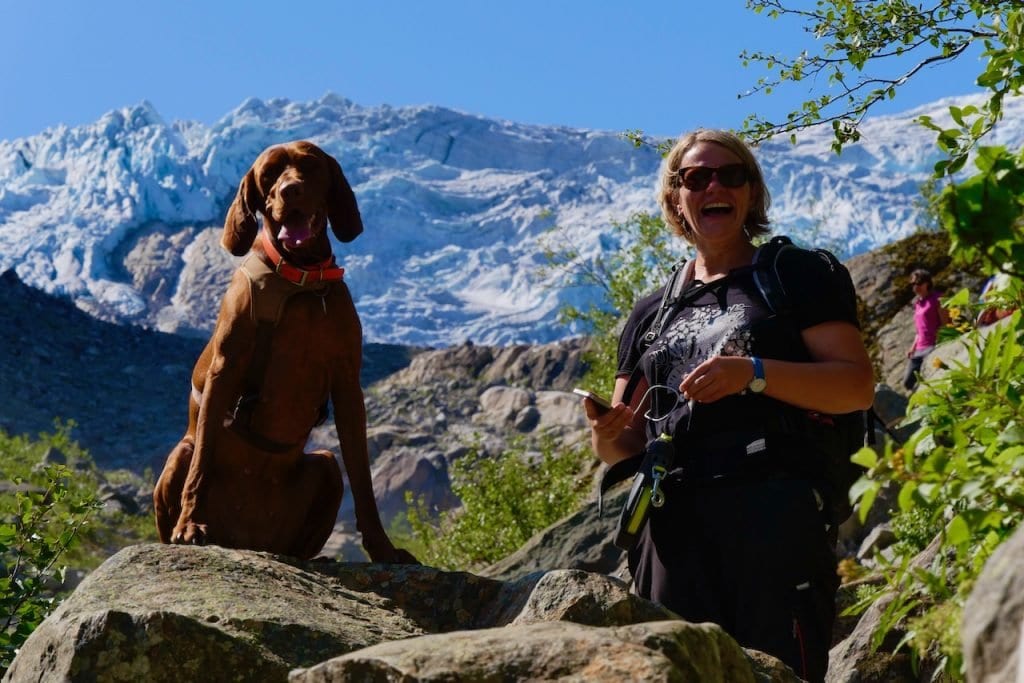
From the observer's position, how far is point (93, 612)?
3.24 meters

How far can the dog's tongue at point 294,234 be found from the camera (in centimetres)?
478

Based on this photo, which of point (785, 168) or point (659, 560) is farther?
point (785, 168)

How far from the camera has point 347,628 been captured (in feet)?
11.9

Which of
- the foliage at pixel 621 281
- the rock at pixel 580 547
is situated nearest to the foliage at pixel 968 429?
the rock at pixel 580 547

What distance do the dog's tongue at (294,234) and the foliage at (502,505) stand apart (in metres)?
7.82

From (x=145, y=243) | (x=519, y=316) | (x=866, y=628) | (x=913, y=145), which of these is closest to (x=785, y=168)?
(x=913, y=145)

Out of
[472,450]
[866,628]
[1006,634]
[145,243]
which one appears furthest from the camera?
[145,243]

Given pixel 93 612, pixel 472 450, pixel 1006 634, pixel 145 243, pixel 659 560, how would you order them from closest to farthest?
pixel 1006 634
pixel 93 612
pixel 659 560
pixel 472 450
pixel 145 243

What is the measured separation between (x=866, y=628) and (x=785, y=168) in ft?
361

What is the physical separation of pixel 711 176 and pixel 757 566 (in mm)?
1089

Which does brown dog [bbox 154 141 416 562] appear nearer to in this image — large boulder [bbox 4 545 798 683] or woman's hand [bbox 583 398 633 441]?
large boulder [bbox 4 545 798 683]

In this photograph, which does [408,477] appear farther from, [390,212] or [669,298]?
[669,298]

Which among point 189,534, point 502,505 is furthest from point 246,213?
point 502,505

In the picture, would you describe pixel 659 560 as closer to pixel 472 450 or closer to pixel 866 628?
pixel 866 628
